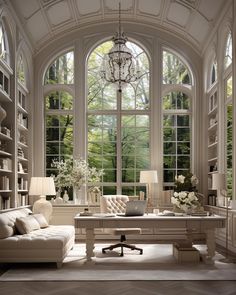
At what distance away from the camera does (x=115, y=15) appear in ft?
34.1

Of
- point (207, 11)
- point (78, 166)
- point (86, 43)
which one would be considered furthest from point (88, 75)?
point (207, 11)

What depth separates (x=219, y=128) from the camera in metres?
9.00

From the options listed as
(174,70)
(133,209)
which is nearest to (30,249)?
(133,209)

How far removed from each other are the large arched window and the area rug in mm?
3242

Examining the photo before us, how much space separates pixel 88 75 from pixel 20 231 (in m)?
4.90

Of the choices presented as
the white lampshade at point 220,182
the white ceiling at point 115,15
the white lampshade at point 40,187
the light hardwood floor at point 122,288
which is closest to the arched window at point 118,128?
the white ceiling at point 115,15

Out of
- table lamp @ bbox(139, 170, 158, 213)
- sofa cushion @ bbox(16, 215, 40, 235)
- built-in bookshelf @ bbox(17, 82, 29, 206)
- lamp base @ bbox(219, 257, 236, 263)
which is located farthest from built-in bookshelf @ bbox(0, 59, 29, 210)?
lamp base @ bbox(219, 257, 236, 263)

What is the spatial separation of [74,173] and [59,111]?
1.63 m

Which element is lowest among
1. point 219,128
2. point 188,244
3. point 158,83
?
point 188,244

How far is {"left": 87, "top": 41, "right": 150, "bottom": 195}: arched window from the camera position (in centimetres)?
1062

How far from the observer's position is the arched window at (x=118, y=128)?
34.9ft

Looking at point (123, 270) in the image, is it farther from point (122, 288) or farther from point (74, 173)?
point (74, 173)

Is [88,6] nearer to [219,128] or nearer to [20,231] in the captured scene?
[219,128]

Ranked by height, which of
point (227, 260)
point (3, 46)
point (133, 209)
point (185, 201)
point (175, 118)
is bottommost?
point (227, 260)
